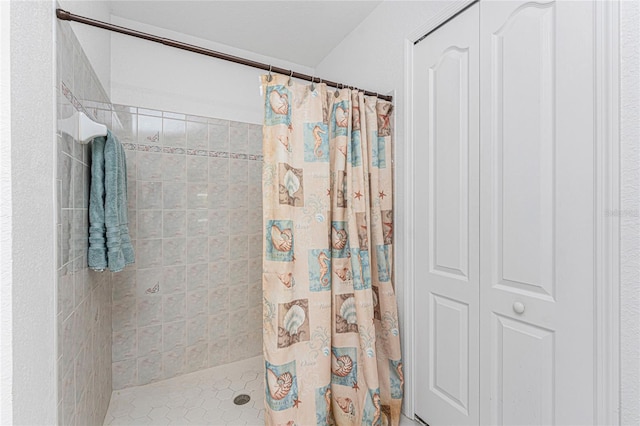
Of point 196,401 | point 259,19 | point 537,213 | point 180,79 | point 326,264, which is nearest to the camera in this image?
point 537,213

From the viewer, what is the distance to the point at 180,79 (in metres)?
2.17

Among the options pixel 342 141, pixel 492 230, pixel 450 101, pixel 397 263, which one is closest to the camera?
pixel 492 230

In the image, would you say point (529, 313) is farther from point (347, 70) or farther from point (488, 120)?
point (347, 70)

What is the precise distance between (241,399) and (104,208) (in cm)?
140

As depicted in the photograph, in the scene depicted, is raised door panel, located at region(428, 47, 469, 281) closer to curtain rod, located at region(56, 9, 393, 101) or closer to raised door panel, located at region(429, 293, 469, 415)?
raised door panel, located at region(429, 293, 469, 415)

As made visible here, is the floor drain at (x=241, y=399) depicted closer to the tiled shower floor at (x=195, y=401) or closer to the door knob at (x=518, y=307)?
the tiled shower floor at (x=195, y=401)

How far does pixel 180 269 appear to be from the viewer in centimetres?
215

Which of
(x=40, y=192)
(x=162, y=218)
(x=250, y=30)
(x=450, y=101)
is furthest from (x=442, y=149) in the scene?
(x=162, y=218)

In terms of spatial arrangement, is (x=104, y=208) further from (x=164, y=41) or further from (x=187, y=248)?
(x=187, y=248)

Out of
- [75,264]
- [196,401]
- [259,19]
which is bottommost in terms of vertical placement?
[196,401]

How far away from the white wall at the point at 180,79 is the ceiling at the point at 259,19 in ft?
0.39

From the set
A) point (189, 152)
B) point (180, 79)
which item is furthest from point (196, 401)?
point (180, 79)

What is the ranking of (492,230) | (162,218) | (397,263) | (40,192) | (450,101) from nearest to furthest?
(40,192), (492,230), (450,101), (397,263), (162,218)

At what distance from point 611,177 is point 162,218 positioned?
2347mm
